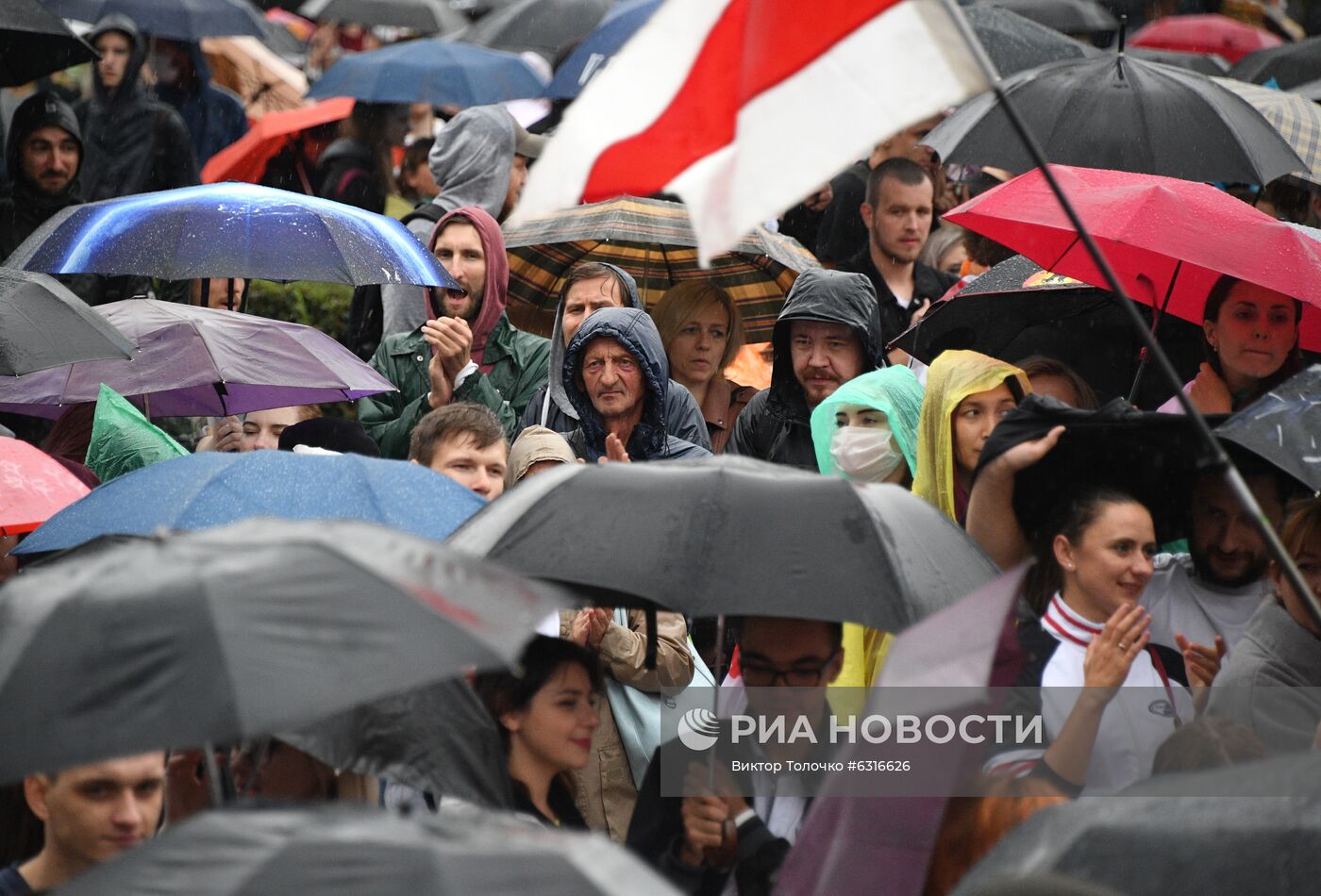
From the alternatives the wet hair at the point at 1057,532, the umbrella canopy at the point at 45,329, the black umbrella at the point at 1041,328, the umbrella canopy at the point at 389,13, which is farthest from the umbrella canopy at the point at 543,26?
the wet hair at the point at 1057,532

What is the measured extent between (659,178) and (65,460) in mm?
3193

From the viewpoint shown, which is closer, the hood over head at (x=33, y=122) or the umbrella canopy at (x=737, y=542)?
the umbrella canopy at (x=737, y=542)

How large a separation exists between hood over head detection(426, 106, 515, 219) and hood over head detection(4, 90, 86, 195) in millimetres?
1714

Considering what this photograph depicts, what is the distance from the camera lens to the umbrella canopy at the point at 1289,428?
4.39m

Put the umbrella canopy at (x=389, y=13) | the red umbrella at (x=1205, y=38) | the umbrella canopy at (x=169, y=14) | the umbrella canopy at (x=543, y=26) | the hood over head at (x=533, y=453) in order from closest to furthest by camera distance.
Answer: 1. the hood over head at (x=533, y=453)
2. the umbrella canopy at (x=169, y=14)
3. the umbrella canopy at (x=543, y=26)
4. the umbrella canopy at (x=389, y=13)
5. the red umbrella at (x=1205, y=38)

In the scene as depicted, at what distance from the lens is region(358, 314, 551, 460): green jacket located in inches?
275

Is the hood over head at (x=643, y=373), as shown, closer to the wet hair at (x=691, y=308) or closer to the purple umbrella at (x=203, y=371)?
the purple umbrella at (x=203, y=371)

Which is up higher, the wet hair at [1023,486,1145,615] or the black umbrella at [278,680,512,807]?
the black umbrella at [278,680,512,807]

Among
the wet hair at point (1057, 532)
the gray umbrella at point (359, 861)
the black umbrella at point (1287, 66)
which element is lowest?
the black umbrella at point (1287, 66)

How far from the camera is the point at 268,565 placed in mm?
2840

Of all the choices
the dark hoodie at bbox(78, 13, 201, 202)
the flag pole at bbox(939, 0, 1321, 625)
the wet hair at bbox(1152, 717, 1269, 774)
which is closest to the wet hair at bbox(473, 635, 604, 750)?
the wet hair at bbox(1152, 717, 1269, 774)

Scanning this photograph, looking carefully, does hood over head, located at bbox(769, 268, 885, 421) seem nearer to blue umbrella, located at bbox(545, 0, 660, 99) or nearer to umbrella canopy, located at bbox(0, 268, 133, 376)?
umbrella canopy, located at bbox(0, 268, 133, 376)

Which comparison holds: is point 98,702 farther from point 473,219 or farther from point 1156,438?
point 473,219

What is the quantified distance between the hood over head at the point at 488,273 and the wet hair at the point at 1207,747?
13.4 feet
